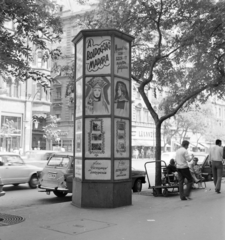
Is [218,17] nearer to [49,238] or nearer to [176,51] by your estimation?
[176,51]

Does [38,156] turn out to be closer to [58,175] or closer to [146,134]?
[58,175]

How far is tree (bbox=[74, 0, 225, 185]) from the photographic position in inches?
491

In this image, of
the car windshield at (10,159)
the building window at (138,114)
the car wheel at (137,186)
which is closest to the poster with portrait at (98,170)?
the car wheel at (137,186)

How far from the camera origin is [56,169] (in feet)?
37.9

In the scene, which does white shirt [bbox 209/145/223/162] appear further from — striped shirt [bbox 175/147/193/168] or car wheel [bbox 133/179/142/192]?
car wheel [bbox 133/179/142/192]

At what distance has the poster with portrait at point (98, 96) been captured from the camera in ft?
29.9

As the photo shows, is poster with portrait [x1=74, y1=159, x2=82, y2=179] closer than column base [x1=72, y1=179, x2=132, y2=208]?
No

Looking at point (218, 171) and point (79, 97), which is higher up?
point (79, 97)

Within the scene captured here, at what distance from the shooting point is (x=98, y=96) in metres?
9.16

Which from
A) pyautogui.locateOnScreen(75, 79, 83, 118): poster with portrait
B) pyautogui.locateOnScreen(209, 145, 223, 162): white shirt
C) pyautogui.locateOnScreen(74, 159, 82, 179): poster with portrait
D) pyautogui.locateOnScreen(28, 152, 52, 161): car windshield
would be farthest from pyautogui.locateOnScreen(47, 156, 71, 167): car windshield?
pyautogui.locateOnScreen(28, 152, 52, 161): car windshield

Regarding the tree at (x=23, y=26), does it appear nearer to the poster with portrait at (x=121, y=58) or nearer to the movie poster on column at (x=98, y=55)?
the movie poster on column at (x=98, y=55)

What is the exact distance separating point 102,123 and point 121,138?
68 centimetres

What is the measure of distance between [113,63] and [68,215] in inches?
156

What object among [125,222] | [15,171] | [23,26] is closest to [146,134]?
[15,171]
